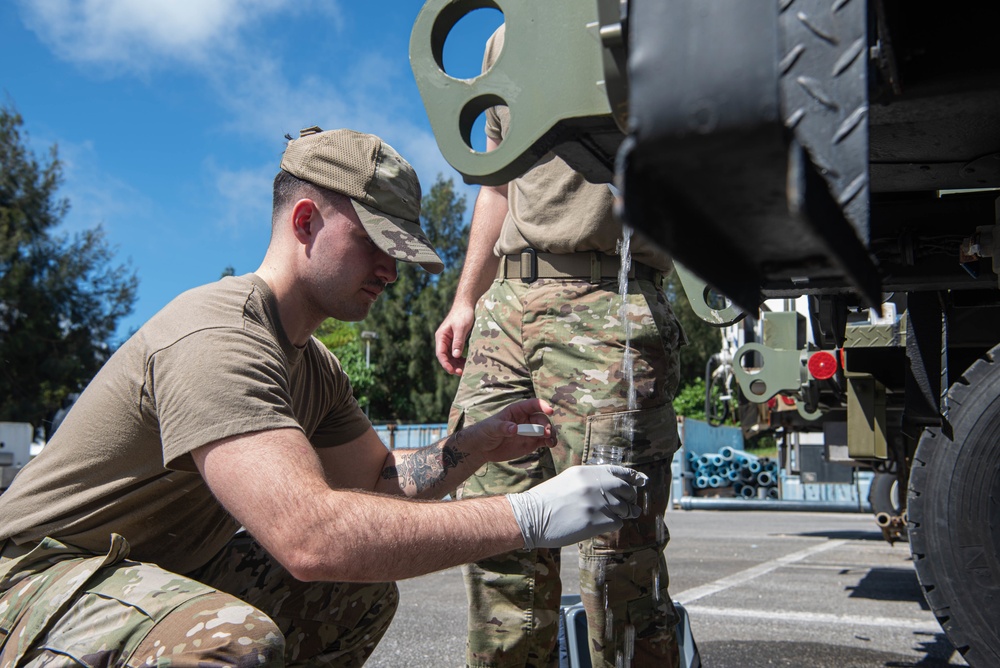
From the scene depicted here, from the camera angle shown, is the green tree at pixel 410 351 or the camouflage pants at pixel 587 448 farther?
the green tree at pixel 410 351

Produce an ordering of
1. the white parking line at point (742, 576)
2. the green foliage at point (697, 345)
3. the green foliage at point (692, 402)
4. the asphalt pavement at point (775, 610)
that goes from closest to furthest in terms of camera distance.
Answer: the asphalt pavement at point (775, 610)
the white parking line at point (742, 576)
the green foliage at point (692, 402)
the green foliage at point (697, 345)

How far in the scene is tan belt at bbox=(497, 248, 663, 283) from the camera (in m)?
2.55

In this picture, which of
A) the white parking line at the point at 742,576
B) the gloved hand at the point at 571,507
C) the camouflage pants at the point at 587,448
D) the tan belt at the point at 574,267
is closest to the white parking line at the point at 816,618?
the white parking line at the point at 742,576

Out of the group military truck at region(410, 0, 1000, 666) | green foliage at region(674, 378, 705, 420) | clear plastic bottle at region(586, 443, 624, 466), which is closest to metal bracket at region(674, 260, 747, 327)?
military truck at region(410, 0, 1000, 666)

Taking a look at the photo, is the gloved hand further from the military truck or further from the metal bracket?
the metal bracket

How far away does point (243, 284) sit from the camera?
2.07 m

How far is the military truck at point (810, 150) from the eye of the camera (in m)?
0.76

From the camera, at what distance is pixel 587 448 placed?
2.37 m

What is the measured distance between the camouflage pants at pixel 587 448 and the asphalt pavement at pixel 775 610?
2.80ft

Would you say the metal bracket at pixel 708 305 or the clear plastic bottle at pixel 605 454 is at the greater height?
the metal bracket at pixel 708 305

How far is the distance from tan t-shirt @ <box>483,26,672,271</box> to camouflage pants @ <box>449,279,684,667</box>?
0.34 feet


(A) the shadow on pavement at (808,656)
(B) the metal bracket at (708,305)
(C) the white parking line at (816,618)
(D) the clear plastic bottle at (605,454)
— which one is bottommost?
(C) the white parking line at (816,618)

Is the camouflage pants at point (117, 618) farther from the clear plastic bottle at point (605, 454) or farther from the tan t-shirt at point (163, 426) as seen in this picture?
the clear plastic bottle at point (605, 454)

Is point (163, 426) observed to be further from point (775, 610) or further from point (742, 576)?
point (742, 576)
